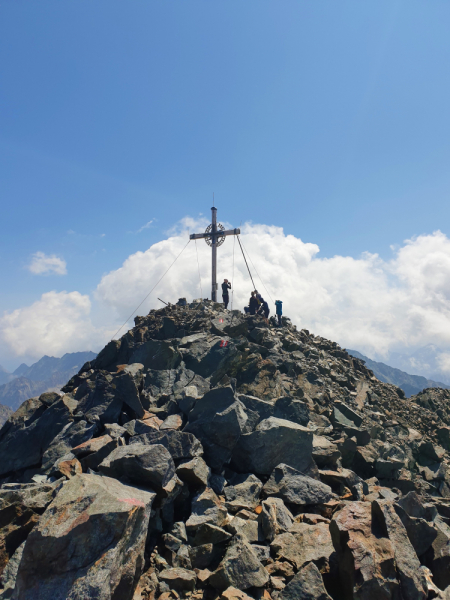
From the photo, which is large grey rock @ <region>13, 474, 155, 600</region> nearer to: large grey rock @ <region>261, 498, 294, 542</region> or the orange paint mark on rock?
the orange paint mark on rock

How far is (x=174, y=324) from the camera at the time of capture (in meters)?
23.5

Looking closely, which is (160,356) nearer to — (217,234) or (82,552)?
(82,552)

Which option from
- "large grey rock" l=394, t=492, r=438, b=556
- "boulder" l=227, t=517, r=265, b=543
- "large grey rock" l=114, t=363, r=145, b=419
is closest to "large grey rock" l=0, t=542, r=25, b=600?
"boulder" l=227, t=517, r=265, b=543

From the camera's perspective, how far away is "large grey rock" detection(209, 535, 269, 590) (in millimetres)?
6723

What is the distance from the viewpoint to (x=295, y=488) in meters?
10.0

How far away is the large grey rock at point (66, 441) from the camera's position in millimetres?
12094

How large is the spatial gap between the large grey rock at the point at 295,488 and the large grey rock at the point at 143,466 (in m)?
3.30

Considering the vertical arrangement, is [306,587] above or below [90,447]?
below

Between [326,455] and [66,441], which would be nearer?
[66,441]

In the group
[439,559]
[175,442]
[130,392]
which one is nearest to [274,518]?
[175,442]

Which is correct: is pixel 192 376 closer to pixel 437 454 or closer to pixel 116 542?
pixel 116 542

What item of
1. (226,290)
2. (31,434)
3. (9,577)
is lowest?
(9,577)

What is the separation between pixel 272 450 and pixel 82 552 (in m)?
6.87

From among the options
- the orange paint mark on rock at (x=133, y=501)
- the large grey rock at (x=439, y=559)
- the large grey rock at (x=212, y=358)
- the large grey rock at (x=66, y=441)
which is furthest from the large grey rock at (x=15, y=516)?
the large grey rock at (x=439, y=559)
